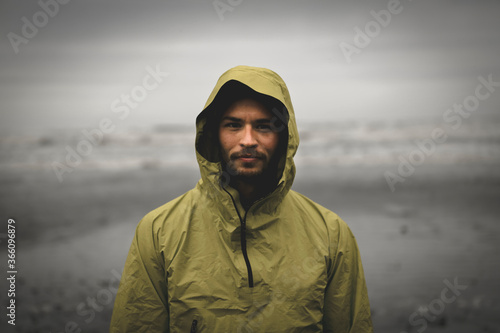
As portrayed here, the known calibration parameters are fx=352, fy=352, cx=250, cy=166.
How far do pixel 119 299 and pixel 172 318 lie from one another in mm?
243

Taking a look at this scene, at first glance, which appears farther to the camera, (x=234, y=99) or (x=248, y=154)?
(x=234, y=99)

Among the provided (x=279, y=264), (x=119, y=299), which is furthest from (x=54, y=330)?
(x=279, y=264)

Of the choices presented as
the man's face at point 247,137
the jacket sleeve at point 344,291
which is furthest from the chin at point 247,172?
the jacket sleeve at point 344,291

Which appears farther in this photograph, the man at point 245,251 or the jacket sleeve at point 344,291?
the jacket sleeve at point 344,291

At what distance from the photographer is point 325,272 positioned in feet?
4.75

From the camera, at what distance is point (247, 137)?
4.78 feet

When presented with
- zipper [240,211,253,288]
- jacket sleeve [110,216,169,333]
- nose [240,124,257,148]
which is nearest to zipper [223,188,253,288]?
zipper [240,211,253,288]

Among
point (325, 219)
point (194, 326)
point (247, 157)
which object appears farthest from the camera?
point (325, 219)

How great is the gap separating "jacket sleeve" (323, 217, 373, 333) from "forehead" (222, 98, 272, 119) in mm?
585

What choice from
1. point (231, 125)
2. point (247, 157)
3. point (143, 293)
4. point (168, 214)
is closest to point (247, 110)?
point (231, 125)

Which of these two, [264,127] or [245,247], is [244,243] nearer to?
[245,247]

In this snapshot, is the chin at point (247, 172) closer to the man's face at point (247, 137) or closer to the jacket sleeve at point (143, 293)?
the man's face at point (247, 137)

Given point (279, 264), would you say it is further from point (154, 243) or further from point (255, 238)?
point (154, 243)

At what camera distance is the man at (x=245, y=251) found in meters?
1.38
